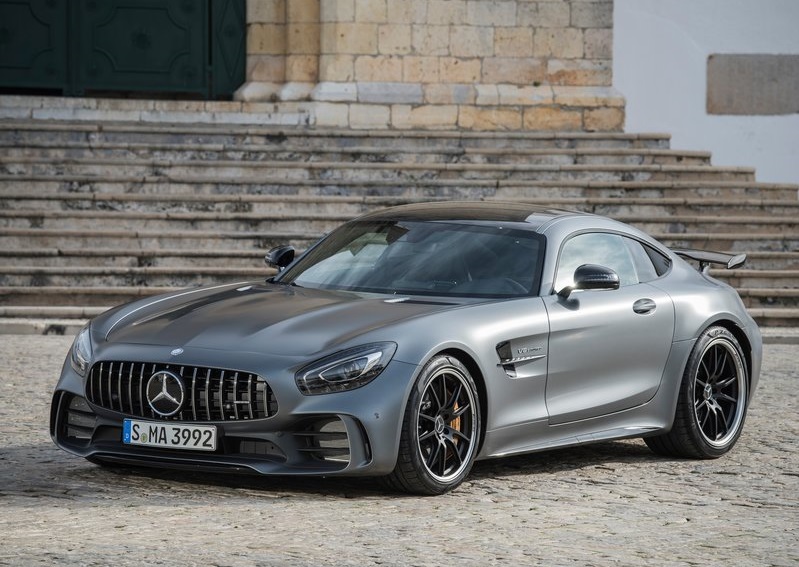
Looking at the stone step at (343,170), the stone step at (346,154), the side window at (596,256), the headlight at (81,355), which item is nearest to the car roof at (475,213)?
the side window at (596,256)

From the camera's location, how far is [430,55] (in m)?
22.2

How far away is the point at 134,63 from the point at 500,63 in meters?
5.11

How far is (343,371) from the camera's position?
6562mm

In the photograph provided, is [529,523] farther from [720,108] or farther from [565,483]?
[720,108]

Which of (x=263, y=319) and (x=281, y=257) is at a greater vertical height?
(x=281, y=257)

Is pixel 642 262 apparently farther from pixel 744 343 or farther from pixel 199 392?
pixel 199 392

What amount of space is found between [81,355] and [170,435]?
74 centimetres

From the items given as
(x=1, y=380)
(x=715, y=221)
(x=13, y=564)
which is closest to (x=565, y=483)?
(x=13, y=564)

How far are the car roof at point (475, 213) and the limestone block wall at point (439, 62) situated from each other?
1333cm

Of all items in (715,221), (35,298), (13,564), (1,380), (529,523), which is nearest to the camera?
(13,564)

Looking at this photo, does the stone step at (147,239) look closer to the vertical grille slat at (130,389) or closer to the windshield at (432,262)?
the windshield at (432,262)

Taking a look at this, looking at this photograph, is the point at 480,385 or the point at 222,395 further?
the point at 480,385

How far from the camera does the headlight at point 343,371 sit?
6543 millimetres

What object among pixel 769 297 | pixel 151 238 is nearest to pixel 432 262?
pixel 151 238
